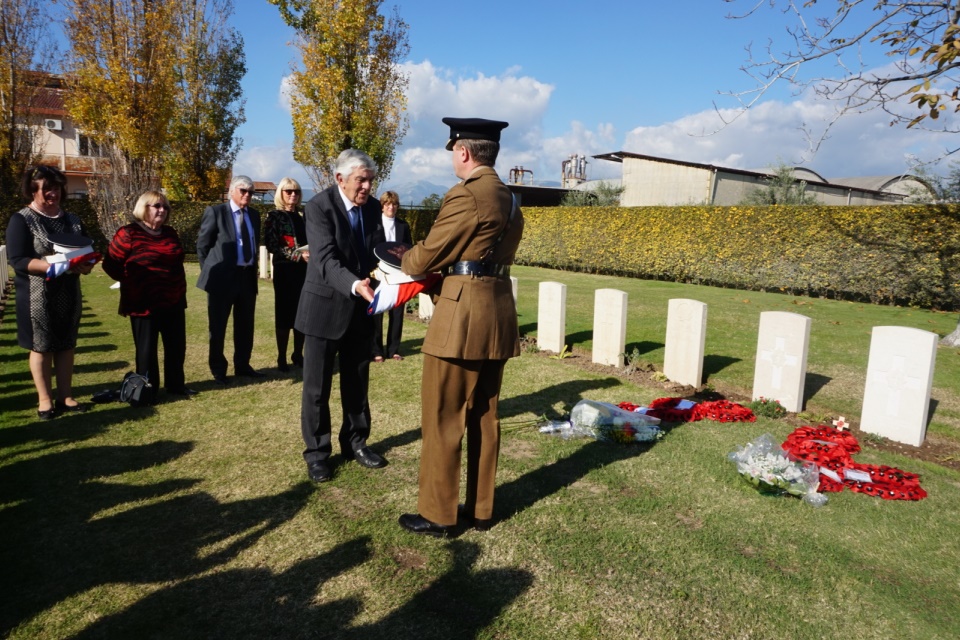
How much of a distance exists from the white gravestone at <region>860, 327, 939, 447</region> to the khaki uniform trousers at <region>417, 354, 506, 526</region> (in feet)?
13.1

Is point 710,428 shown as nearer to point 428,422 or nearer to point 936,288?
point 428,422

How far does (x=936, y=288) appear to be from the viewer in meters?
13.8

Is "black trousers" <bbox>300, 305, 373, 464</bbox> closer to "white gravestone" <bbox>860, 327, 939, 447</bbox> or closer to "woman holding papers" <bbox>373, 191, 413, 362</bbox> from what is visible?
"woman holding papers" <bbox>373, 191, 413, 362</bbox>

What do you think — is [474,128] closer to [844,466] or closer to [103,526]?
[103,526]

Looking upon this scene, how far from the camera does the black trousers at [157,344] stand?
5902 millimetres

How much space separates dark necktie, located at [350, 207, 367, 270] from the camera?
4371mm

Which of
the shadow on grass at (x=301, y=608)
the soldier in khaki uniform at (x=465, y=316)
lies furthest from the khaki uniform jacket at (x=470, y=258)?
the shadow on grass at (x=301, y=608)

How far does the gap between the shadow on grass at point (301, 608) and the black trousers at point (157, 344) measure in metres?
3.51

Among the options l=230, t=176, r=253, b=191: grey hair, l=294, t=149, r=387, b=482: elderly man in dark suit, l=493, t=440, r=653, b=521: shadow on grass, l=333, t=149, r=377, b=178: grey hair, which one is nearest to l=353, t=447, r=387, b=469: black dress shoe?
l=294, t=149, r=387, b=482: elderly man in dark suit

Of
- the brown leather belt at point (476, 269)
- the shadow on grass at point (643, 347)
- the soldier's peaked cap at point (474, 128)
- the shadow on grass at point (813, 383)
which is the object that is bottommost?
the shadow on grass at point (813, 383)

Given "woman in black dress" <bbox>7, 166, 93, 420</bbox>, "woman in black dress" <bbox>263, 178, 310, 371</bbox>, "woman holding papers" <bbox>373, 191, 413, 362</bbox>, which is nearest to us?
"woman in black dress" <bbox>7, 166, 93, 420</bbox>

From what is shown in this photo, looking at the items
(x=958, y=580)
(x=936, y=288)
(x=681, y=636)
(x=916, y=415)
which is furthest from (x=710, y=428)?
(x=936, y=288)

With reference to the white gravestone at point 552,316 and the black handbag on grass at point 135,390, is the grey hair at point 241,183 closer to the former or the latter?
the black handbag on grass at point 135,390

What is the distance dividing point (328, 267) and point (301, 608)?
211 cm
